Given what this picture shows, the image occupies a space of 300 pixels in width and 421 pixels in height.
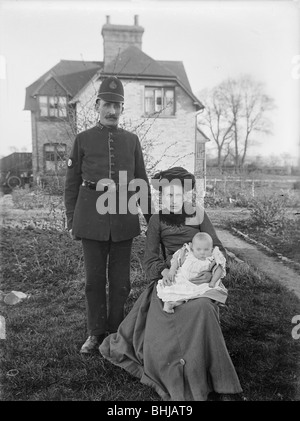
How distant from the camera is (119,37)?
2939 millimetres

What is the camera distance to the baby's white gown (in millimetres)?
2596

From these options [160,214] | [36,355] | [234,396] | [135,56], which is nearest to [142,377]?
[234,396]

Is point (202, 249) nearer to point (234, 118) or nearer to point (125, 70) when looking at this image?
point (234, 118)

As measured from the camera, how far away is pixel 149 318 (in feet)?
9.03

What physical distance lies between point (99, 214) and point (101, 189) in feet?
0.61

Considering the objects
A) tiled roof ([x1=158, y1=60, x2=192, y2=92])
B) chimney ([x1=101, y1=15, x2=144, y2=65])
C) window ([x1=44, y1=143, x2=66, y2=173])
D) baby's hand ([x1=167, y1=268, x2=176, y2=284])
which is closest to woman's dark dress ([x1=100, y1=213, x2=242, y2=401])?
baby's hand ([x1=167, y1=268, x2=176, y2=284])

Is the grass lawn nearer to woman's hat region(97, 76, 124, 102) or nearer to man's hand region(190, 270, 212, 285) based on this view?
man's hand region(190, 270, 212, 285)

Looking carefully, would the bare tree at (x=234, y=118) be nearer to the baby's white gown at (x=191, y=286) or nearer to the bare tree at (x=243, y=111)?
the bare tree at (x=243, y=111)

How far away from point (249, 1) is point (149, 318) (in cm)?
219

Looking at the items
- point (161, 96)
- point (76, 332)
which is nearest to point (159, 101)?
point (161, 96)

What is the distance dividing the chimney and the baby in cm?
150

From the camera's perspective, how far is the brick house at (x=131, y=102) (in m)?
3.08

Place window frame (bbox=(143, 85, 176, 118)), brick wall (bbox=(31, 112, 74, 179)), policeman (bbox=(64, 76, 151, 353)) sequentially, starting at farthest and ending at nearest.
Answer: brick wall (bbox=(31, 112, 74, 179)) < window frame (bbox=(143, 85, 176, 118)) < policeman (bbox=(64, 76, 151, 353))

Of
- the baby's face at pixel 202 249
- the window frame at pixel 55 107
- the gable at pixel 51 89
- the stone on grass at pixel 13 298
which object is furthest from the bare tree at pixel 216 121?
the stone on grass at pixel 13 298
